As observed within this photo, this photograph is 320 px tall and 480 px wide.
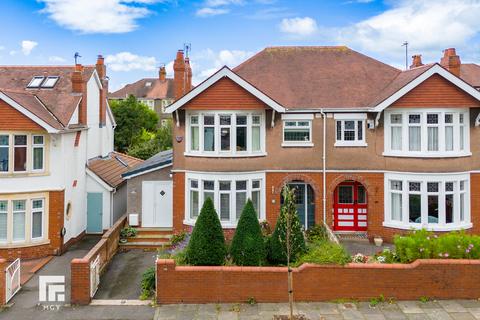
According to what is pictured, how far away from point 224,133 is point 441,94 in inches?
364

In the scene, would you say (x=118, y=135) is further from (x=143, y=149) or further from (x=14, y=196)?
(x=14, y=196)

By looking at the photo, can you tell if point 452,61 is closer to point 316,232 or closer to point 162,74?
point 316,232

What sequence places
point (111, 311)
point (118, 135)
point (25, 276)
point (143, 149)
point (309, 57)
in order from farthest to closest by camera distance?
point (118, 135), point (143, 149), point (309, 57), point (25, 276), point (111, 311)

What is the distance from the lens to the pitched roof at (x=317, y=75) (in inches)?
778

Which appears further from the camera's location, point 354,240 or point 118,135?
point 118,135

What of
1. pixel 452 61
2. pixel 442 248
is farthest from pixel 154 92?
pixel 442 248

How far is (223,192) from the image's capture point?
61.6 feet

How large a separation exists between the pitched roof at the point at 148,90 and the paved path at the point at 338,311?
6553 centimetres

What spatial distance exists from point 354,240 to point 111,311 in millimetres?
11096

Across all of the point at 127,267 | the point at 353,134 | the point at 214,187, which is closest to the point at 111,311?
the point at 127,267

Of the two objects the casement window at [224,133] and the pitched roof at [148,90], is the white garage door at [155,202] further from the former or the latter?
the pitched roof at [148,90]

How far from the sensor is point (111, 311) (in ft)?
41.5

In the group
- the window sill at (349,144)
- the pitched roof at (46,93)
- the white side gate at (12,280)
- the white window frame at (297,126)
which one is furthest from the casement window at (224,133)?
the white side gate at (12,280)

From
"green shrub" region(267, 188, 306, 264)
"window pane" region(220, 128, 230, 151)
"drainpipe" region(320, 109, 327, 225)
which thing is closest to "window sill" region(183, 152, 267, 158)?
"window pane" region(220, 128, 230, 151)
